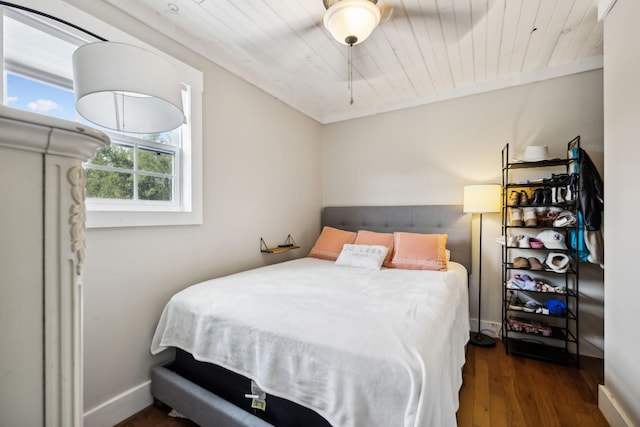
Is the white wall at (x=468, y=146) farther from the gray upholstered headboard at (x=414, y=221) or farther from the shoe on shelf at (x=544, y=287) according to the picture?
the shoe on shelf at (x=544, y=287)

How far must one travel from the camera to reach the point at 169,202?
198 cm

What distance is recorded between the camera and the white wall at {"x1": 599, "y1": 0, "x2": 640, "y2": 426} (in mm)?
1343

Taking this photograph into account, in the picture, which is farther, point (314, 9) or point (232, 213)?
point (232, 213)

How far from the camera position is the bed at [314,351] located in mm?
937

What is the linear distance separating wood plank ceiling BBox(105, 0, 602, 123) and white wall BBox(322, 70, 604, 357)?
18 centimetres

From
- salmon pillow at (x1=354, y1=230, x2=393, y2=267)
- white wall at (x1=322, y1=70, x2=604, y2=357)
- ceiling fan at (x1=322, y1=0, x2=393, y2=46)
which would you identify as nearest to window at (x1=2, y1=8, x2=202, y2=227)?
ceiling fan at (x1=322, y1=0, x2=393, y2=46)

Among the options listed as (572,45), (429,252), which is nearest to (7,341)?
(429,252)

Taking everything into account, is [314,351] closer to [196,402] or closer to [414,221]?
[196,402]

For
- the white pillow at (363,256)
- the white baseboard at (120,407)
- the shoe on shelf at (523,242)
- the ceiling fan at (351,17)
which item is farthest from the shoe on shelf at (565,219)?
the white baseboard at (120,407)

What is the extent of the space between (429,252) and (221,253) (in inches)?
70.1

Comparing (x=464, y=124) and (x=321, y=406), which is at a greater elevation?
(x=464, y=124)

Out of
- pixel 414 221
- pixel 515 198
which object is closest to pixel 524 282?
pixel 515 198

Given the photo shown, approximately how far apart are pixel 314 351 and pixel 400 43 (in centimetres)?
216

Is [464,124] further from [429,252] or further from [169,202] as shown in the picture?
[169,202]
